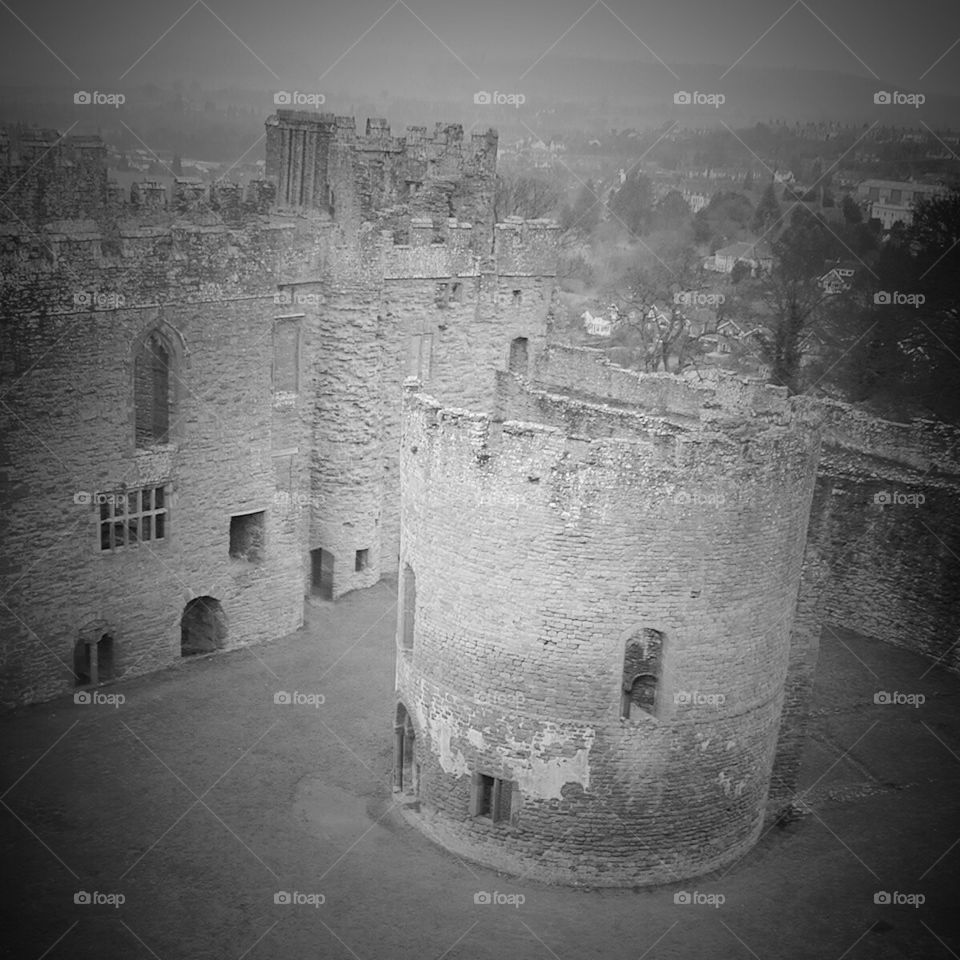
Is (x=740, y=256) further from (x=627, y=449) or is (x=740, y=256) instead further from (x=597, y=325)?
(x=627, y=449)

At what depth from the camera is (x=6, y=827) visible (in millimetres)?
21656

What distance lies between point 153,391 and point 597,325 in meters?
33.1

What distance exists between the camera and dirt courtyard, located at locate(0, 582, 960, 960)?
19.4 metres

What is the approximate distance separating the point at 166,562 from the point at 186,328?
4806 millimetres

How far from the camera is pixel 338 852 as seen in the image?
21484mm

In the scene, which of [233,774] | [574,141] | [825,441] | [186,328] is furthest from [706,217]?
[233,774]

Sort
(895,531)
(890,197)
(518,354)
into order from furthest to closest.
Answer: (890,197) → (518,354) → (895,531)

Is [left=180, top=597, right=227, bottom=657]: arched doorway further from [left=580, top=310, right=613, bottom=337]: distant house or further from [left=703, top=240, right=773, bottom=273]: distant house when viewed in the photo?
[left=703, top=240, right=773, bottom=273]: distant house

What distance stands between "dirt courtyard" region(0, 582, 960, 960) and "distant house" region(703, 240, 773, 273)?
122ft

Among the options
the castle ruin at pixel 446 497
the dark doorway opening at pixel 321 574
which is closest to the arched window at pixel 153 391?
the castle ruin at pixel 446 497

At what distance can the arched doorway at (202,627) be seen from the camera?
28.9m

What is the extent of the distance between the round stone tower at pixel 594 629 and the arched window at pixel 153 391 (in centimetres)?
729

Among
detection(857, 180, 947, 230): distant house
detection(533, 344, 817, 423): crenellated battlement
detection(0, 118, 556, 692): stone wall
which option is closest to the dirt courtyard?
detection(0, 118, 556, 692): stone wall

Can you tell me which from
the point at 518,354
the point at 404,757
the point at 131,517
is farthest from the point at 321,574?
the point at 404,757
